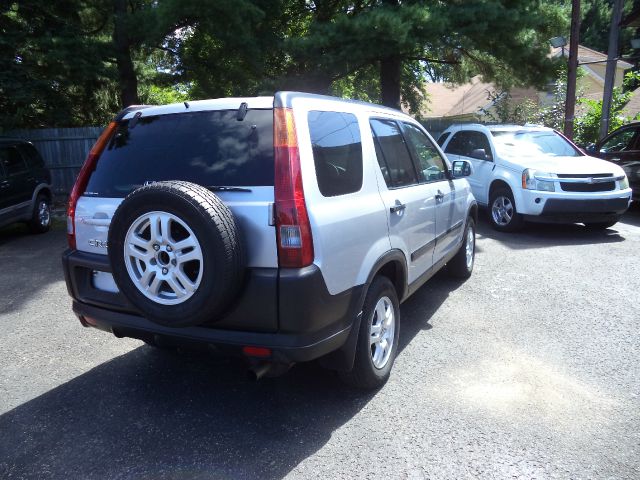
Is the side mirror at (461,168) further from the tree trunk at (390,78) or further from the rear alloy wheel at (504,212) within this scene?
the tree trunk at (390,78)

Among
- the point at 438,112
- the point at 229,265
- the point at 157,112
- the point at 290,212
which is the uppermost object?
the point at 438,112

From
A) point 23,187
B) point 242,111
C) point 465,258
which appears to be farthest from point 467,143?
point 23,187

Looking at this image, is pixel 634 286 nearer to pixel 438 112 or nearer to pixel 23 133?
pixel 23 133

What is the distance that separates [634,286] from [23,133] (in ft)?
45.3

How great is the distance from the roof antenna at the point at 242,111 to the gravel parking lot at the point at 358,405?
4.68 feet

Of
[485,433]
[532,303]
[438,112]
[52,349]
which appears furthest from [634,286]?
[438,112]

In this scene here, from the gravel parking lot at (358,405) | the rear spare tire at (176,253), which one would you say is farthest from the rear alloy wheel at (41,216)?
→ the rear spare tire at (176,253)

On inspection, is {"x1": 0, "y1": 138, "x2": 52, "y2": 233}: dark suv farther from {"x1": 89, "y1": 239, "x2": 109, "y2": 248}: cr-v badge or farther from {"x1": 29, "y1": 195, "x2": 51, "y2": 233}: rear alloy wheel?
{"x1": 89, "y1": 239, "x2": 109, "y2": 248}: cr-v badge

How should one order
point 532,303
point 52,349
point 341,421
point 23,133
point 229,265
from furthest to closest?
→ point 23,133 < point 532,303 < point 52,349 < point 341,421 < point 229,265

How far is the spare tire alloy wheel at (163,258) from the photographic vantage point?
8.66 ft

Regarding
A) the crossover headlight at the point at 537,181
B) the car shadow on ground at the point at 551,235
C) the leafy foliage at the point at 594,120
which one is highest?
the leafy foliage at the point at 594,120

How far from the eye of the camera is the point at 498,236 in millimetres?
8477

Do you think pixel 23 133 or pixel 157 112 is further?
pixel 23 133

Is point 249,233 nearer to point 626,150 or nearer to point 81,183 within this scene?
point 81,183
